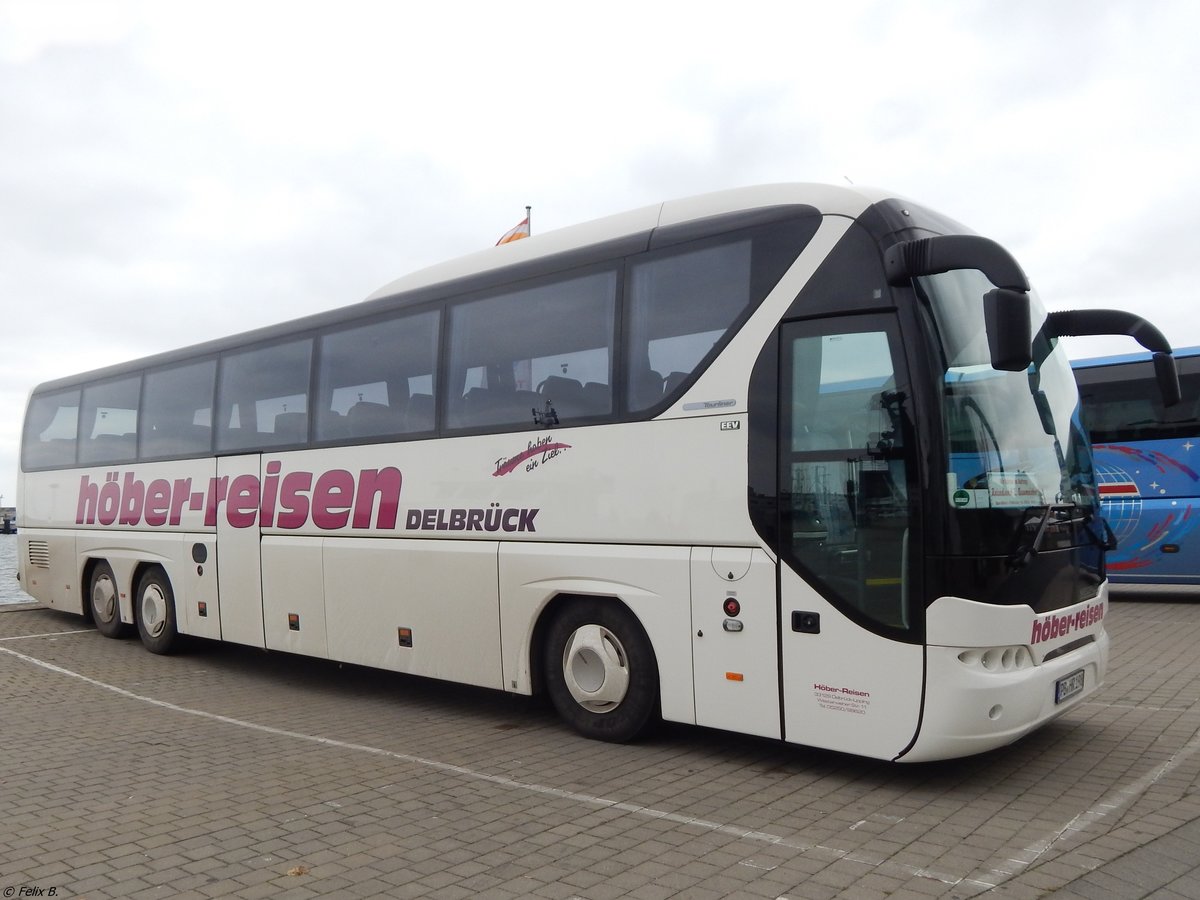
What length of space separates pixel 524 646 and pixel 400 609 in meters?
1.50

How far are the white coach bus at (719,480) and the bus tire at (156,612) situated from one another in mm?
2616

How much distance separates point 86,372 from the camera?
13.6m

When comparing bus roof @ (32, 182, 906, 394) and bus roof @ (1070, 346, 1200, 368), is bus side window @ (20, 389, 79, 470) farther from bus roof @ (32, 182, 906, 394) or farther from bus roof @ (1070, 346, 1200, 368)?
bus roof @ (1070, 346, 1200, 368)

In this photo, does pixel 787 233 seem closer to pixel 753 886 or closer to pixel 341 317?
pixel 753 886

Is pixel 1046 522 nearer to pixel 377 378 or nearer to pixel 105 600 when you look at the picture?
pixel 377 378

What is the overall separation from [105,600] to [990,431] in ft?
37.7

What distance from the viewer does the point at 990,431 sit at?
5422 millimetres

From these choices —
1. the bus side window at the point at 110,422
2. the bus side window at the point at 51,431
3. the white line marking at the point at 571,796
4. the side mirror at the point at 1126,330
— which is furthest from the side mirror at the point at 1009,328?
the bus side window at the point at 51,431

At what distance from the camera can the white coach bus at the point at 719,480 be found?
17.3 ft

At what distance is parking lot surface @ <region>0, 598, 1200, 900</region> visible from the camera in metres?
4.36

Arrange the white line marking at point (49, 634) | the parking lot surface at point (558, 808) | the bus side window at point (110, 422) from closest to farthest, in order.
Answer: the parking lot surface at point (558, 808) < the bus side window at point (110, 422) < the white line marking at point (49, 634)

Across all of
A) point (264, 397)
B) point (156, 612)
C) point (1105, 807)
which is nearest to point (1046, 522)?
point (1105, 807)

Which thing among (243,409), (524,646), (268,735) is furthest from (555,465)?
(243,409)

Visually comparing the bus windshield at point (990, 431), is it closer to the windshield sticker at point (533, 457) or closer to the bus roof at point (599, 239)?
the bus roof at point (599, 239)
